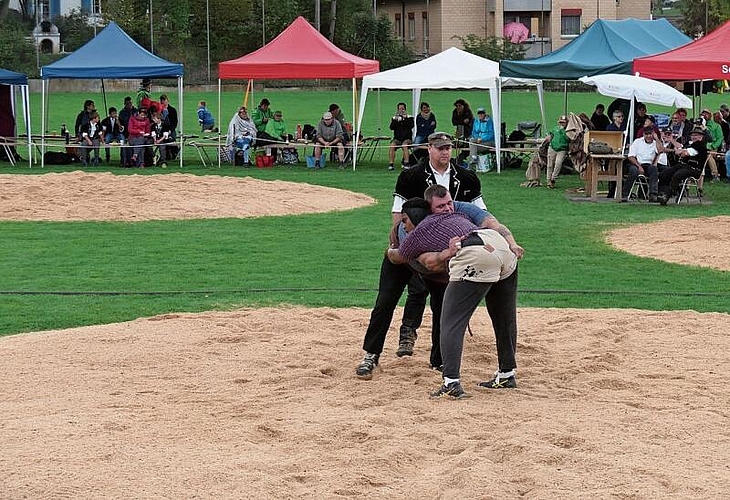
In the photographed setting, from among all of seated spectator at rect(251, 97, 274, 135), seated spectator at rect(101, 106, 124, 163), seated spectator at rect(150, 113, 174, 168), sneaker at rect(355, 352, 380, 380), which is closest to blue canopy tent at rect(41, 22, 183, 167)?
seated spectator at rect(150, 113, 174, 168)

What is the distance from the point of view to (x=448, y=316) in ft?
29.0

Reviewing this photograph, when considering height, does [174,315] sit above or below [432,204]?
below

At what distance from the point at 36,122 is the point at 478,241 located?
121ft

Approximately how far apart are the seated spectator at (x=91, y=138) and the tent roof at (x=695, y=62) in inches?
552

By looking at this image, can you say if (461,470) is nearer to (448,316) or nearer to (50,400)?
(448,316)

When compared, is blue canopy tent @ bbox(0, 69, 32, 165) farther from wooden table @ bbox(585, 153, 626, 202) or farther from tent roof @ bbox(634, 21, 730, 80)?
tent roof @ bbox(634, 21, 730, 80)

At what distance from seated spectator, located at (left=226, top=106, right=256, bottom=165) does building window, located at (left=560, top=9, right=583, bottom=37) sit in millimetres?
45001

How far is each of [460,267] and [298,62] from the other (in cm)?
2248

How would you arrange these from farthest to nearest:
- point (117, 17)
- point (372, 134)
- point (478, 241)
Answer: point (117, 17) < point (372, 134) < point (478, 241)

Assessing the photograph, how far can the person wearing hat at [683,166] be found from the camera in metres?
22.7

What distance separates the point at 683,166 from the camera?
22938 millimetres

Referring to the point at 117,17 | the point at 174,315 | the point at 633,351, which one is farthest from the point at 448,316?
the point at 117,17

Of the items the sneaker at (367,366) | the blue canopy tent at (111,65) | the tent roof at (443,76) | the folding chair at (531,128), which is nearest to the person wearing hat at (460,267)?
the sneaker at (367,366)

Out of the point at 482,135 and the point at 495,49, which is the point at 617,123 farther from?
the point at 495,49
